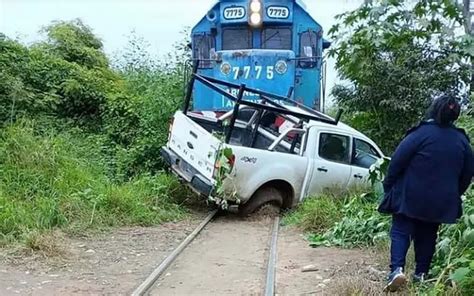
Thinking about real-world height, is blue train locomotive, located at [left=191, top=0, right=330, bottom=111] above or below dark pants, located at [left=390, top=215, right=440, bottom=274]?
above

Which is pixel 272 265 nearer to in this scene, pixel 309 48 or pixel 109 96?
pixel 309 48

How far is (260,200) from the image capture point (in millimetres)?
10234

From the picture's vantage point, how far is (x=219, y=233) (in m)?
9.02

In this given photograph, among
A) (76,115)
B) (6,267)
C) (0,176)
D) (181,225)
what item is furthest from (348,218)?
(76,115)

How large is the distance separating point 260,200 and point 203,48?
12.0 ft

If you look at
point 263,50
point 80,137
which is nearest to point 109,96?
point 80,137

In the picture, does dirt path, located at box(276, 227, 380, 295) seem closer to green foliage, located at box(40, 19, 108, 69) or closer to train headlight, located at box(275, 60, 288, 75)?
train headlight, located at box(275, 60, 288, 75)

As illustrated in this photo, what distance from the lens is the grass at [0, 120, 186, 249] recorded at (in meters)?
8.06

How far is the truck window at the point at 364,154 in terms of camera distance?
11.2 metres

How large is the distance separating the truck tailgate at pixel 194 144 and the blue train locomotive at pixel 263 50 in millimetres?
1460

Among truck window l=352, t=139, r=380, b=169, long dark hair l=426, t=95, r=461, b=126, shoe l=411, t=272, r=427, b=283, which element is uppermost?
long dark hair l=426, t=95, r=461, b=126

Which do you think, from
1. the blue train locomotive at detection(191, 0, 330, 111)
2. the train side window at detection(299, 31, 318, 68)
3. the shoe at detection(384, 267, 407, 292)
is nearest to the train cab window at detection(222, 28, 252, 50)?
the blue train locomotive at detection(191, 0, 330, 111)

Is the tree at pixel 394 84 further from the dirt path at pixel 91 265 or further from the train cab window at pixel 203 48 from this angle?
the dirt path at pixel 91 265

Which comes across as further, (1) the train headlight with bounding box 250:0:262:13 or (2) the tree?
(2) the tree
